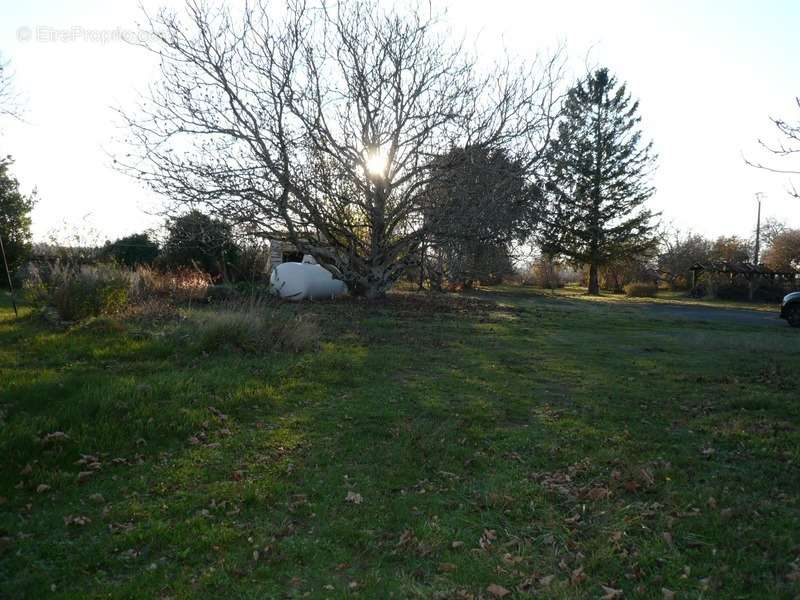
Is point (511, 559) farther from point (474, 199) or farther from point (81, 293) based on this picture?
point (474, 199)

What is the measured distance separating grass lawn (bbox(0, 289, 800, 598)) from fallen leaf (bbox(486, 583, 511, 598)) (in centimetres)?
2

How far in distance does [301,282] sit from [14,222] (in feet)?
44.5

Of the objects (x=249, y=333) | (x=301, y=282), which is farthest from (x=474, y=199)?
(x=249, y=333)

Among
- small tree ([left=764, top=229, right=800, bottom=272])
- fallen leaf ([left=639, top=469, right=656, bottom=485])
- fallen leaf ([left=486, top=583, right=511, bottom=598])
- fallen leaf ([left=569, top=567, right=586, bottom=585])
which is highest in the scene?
small tree ([left=764, top=229, right=800, bottom=272])

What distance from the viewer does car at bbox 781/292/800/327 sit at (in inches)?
827

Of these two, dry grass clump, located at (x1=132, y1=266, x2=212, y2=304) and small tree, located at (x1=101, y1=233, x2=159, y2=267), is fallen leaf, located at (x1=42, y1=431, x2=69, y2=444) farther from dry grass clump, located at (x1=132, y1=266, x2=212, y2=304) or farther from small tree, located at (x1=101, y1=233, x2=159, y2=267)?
small tree, located at (x1=101, y1=233, x2=159, y2=267)

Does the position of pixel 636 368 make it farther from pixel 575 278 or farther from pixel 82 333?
pixel 575 278

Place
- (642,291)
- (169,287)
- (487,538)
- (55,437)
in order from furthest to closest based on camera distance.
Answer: (642,291) → (169,287) → (55,437) → (487,538)

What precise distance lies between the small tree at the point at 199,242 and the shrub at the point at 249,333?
9173mm

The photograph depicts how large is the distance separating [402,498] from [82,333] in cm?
858

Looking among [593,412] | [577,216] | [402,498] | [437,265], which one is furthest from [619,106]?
[402,498]

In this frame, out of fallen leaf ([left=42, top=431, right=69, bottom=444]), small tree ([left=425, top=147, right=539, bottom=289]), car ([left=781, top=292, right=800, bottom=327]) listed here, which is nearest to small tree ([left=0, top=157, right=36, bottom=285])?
small tree ([left=425, top=147, right=539, bottom=289])

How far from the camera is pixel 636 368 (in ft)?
37.0

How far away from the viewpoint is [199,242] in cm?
2402
